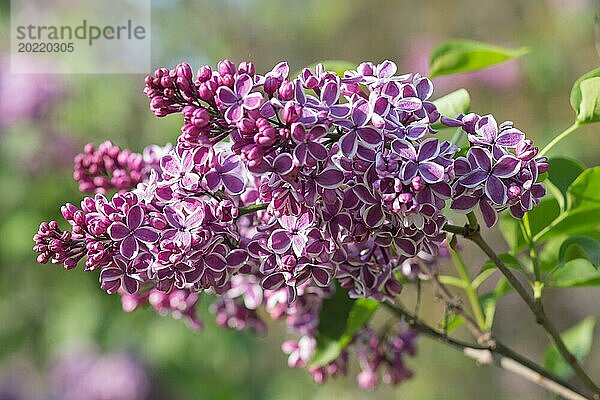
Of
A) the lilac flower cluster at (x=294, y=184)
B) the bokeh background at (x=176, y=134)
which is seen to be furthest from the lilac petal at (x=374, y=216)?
the bokeh background at (x=176, y=134)

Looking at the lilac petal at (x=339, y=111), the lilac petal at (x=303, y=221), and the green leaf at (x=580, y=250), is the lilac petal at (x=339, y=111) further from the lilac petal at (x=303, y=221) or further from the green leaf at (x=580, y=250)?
the green leaf at (x=580, y=250)

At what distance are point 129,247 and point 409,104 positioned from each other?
187mm

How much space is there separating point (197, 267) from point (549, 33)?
2545 millimetres

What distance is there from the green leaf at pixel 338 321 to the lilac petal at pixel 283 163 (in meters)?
0.24

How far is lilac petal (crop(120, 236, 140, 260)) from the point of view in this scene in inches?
21.4

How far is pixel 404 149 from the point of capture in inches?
20.2

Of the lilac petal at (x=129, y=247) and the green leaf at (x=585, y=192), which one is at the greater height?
the green leaf at (x=585, y=192)

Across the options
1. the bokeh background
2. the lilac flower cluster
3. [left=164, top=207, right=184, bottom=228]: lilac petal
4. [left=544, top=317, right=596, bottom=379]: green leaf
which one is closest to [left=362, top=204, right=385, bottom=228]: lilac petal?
the lilac flower cluster

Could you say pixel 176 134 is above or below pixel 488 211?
above

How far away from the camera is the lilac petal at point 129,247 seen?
0.54 metres

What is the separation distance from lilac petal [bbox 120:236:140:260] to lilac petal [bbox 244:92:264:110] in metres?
0.11

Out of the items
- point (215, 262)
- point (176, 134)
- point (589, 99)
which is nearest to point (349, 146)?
point (215, 262)

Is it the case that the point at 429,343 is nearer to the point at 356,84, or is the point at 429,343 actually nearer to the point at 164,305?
the point at 164,305

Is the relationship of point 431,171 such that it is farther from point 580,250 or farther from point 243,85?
point 580,250
